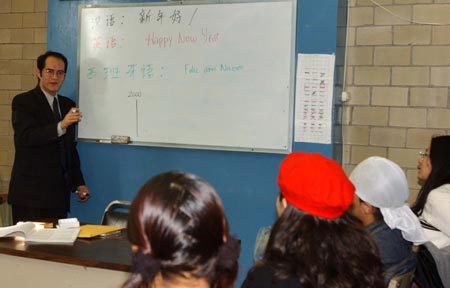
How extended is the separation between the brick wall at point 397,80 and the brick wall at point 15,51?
2.62m

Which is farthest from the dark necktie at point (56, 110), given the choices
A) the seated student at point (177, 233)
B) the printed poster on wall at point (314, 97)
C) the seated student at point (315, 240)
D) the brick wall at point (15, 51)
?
the seated student at point (177, 233)

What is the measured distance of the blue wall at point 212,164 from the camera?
3186 mm

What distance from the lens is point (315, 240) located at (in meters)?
1.47

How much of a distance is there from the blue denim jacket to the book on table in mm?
1288

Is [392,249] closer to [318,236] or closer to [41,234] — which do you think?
[318,236]

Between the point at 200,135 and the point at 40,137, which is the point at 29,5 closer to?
the point at 40,137

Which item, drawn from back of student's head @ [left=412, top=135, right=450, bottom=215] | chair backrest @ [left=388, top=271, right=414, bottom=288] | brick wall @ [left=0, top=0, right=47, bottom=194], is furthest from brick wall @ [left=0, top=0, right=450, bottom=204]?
brick wall @ [left=0, top=0, right=47, bottom=194]

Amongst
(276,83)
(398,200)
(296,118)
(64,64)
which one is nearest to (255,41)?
(276,83)

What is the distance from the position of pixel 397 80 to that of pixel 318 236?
230 centimetres

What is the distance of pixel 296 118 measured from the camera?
3.23 metres

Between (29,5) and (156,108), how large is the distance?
188 centimetres

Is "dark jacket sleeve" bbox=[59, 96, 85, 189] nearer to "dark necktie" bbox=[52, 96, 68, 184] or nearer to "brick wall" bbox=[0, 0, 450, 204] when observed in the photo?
"dark necktie" bbox=[52, 96, 68, 184]

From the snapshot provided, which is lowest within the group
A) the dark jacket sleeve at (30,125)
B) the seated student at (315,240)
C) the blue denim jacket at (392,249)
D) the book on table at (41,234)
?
the book on table at (41,234)

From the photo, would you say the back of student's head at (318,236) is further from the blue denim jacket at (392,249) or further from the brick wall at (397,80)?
the brick wall at (397,80)
